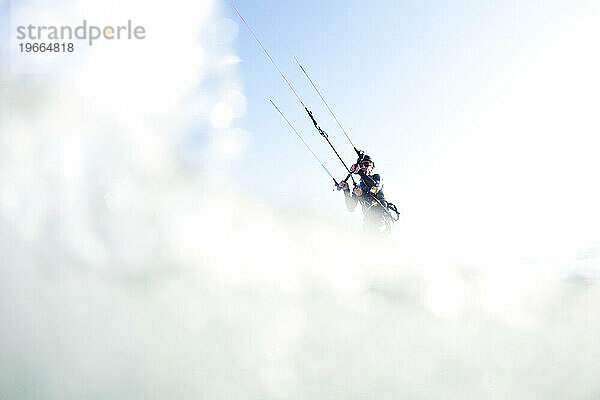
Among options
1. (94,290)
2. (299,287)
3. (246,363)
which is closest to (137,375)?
(246,363)

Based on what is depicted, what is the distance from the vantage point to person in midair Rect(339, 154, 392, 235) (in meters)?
11.7

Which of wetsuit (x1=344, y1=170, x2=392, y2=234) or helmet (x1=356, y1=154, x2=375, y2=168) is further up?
helmet (x1=356, y1=154, x2=375, y2=168)

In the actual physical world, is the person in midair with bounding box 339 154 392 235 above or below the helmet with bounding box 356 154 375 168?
below

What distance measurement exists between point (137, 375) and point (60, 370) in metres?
1.32

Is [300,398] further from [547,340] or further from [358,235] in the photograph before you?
[358,235]

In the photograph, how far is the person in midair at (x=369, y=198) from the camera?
11.7 metres

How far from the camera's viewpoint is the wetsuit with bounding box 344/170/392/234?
38.3 feet

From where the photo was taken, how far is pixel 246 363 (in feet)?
23.9

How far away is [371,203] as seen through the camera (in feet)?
38.6

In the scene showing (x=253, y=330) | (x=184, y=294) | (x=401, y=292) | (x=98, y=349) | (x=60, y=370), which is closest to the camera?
(x=60, y=370)

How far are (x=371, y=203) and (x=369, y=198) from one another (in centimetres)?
18

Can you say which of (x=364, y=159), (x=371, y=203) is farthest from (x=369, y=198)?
(x=364, y=159)

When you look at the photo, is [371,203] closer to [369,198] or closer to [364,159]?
[369,198]

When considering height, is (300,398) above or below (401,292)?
below
